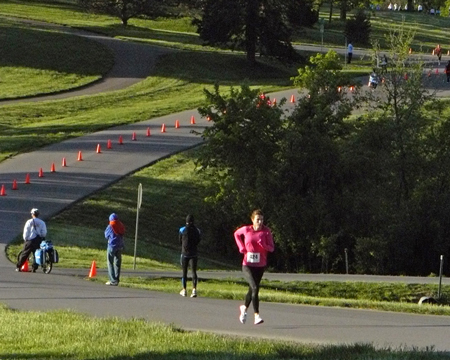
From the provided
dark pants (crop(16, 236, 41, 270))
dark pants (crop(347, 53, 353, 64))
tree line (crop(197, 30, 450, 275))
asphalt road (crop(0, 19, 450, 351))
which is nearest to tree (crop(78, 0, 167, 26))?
dark pants (crop(347, 53, 353, 64))

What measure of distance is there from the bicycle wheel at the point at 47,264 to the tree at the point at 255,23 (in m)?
44.1

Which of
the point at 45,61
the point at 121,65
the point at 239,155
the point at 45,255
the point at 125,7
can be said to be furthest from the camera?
the point at 125,7

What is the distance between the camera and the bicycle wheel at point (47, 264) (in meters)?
24.3

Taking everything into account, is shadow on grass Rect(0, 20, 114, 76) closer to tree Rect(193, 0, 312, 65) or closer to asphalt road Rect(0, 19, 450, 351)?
tree Rect(193, 0, 312, 65)

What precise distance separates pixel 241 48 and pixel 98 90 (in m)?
13.5

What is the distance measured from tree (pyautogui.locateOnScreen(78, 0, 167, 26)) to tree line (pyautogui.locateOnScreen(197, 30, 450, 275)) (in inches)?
1720

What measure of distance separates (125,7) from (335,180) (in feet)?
158

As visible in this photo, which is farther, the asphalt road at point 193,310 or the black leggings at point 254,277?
the black leggings at point 254,277

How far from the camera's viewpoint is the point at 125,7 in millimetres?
83500

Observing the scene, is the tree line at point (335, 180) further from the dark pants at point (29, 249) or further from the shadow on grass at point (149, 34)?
the shadow on grass at point (149, 34)

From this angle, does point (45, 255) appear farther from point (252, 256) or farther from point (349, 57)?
point (349, 57)

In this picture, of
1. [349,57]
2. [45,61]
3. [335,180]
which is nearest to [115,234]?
[335,180]

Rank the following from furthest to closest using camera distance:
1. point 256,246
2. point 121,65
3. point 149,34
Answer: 1. point 149,34
2. point 121,65
3. point 256,246

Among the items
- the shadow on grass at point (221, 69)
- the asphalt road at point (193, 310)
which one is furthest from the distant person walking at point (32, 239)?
the shadow on grass at point (221, 69)
